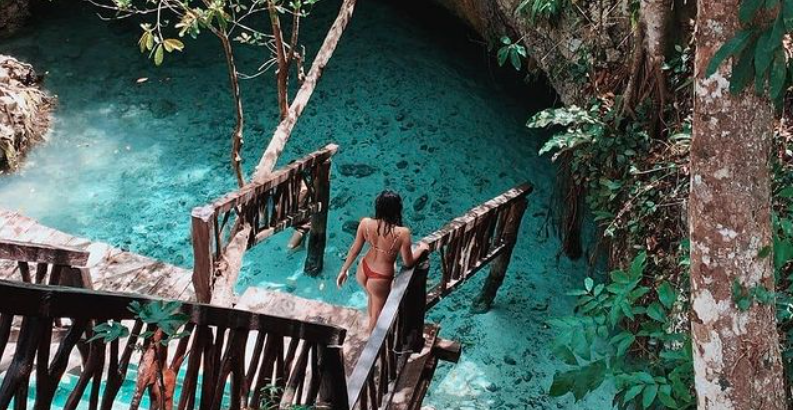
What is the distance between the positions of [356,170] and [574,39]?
309cm

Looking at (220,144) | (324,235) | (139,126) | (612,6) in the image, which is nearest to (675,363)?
(612,6)

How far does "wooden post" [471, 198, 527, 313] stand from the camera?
23.6ft

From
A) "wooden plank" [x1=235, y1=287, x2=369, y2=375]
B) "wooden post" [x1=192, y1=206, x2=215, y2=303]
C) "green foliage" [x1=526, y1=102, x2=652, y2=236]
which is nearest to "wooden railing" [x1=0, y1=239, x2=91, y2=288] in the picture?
"wooden post" [x1=192, y1=206, x2=215, y2=303]

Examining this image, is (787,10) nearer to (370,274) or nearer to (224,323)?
(224,323)

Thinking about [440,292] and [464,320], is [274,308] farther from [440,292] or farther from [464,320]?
[464,320]

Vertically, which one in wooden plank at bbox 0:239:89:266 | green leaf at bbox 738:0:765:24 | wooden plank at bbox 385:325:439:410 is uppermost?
green leaf at bbox 738:0:765:24

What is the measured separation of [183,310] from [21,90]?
8365 mm

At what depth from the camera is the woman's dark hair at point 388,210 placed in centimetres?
501

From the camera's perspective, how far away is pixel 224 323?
2.71 m

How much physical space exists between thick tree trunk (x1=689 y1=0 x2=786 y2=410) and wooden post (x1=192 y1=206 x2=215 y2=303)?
3356mm

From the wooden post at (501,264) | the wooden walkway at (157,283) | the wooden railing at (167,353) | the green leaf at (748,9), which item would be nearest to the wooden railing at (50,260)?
the wooden railing at (167,353)

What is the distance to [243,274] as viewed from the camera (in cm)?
806

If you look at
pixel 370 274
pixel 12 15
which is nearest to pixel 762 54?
pixel 370 274

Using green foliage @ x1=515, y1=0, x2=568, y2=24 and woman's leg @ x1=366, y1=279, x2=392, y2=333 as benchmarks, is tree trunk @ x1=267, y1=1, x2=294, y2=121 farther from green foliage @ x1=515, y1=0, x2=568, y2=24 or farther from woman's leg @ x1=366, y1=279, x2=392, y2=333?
woman's leg @ x1=366, y1=279, x2=392, y2=333
